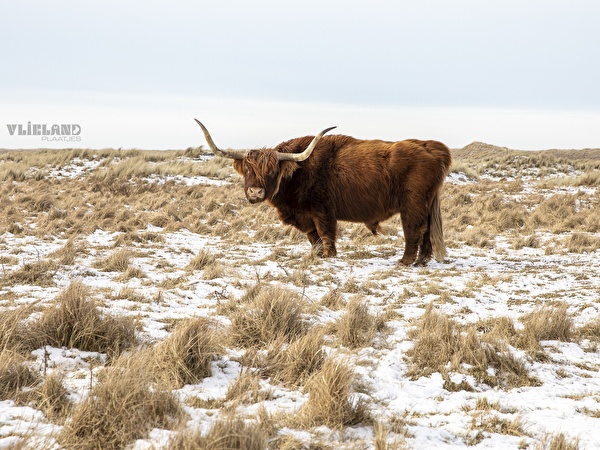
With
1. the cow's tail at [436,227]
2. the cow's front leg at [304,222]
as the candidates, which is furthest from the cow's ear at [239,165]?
the cow's tail at [436,227]

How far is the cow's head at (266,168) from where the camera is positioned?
7145 mm

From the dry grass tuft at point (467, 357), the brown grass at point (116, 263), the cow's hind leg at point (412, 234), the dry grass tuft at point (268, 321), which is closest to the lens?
the dry grass tuft at point (467, 357)

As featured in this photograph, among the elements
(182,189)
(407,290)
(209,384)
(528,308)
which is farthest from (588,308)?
(182,189)

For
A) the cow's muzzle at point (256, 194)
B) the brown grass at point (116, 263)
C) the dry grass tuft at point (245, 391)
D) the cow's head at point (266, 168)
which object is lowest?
the brown grass at point (116, 263)

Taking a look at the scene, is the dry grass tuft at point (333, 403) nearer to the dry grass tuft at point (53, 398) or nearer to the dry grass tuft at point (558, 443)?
the dry grass tuft at point (558, 443)

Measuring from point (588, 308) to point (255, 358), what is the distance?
345cm

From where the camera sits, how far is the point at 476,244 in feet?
31.0

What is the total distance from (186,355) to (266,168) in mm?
4192

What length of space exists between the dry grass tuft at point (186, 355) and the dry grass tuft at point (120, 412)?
30cm

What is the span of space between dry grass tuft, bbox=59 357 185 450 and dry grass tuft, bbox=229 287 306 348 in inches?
44.1

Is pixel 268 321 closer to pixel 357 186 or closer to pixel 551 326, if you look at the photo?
pixel 551 326

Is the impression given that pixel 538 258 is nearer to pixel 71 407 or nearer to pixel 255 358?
pixel 255 358

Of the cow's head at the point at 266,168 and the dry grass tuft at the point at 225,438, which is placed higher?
the cow's head at the point at 266,168

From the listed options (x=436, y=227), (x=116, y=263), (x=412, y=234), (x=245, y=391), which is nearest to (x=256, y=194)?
(x=116, y=263)
